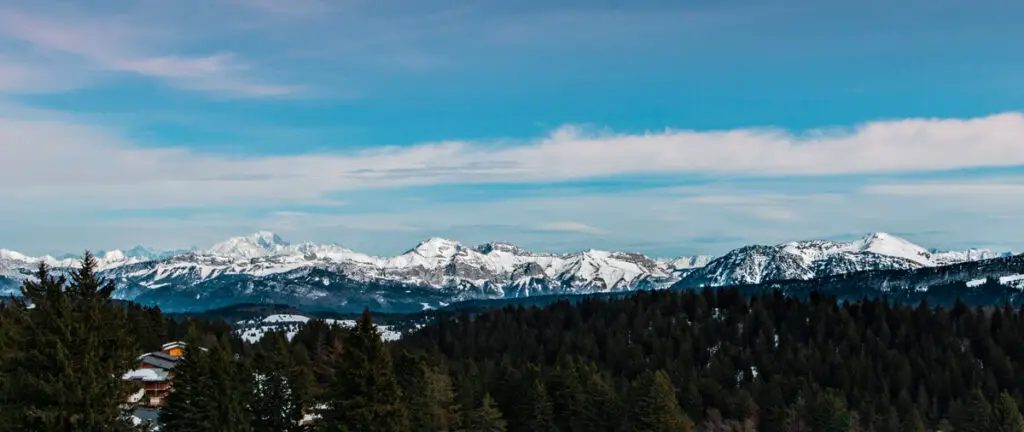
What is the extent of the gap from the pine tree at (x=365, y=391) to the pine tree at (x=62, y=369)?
1326 centimetres

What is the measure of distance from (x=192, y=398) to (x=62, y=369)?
29.7m

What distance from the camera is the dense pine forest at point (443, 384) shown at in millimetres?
32719

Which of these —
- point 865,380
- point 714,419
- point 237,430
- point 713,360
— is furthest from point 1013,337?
point 237,430

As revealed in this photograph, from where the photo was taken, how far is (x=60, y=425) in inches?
1252

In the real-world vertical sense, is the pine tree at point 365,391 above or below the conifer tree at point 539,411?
above

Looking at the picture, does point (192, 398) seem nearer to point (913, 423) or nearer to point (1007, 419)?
point (1007, 419)

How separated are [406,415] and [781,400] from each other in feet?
398

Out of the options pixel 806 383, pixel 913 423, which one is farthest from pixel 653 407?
pixel 806 383

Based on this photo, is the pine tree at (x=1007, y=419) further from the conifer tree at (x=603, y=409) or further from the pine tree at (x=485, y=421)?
the pine tree at (x=485, y=421)

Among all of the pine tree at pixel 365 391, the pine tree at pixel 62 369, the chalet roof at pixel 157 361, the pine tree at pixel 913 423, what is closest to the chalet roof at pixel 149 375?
the chalet roof at pixel 157 361

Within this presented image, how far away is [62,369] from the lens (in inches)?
1271

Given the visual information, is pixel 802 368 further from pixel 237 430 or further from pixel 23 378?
pixel 23 378

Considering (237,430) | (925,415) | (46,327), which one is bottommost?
(925,415)

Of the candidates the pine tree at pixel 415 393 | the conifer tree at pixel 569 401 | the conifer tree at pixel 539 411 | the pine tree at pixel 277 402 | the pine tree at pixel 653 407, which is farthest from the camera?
the conifer tree at pixel 539 411
